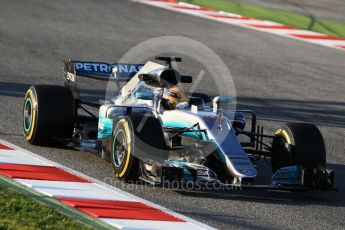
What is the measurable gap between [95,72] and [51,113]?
1120 millimetres

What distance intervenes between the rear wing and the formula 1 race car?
25mm

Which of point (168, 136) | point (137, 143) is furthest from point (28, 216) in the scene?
point (168, 136)

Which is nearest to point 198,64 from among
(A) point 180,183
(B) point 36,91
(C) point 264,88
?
(C) point 264,88

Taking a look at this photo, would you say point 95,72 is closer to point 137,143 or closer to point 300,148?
point 137,143

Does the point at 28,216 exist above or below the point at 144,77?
below

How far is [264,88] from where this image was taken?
18484mm

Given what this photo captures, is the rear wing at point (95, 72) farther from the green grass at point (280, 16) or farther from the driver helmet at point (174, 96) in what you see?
the green grass at point (280, 16)

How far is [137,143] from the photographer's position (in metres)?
10.1

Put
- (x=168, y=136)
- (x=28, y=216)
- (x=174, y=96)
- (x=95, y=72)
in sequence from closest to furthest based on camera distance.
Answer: (x=28, y=216)
(x=168, y=136)
(x=174, y=96)
(x=95, y=72)

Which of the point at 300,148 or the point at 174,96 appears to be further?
the point at 174,96

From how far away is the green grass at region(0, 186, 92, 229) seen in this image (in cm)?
843

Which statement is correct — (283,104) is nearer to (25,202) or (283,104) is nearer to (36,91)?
(36,91)

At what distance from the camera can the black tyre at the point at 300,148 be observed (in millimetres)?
10797

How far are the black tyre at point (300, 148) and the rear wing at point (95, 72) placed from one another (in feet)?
8.20
